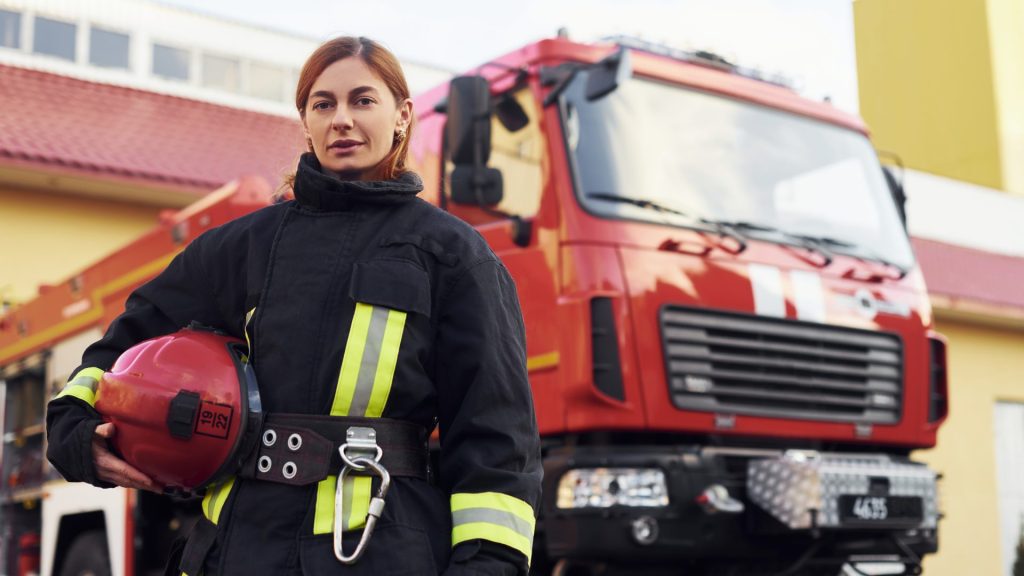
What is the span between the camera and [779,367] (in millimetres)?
5844

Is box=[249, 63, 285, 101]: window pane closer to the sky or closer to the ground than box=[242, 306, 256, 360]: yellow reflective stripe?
closer to the sky

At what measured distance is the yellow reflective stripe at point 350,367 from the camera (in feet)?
7.30

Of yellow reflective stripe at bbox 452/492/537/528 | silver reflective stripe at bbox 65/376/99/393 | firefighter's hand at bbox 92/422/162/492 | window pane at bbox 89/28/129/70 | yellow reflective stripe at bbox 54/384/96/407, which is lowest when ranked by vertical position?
yellow reflective stripe at bbox 452/492/537/528

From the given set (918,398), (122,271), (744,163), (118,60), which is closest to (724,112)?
(744,163)

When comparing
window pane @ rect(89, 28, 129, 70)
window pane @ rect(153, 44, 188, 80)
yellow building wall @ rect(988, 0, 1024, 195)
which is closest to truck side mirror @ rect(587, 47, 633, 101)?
yellow building wall @ rect(988, 0, 1024, 195)

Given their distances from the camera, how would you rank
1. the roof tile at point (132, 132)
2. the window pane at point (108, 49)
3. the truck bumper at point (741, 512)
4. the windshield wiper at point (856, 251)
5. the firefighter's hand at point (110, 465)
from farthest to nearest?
the window pane at point (108, 49) < the roof tile at point (132, 132) < the windshield wiper at point (856, 251) < the truck bumper at point (741, 512) < the firefighter's hand at point (110, 465)

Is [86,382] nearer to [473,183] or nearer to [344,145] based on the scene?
[344,145]

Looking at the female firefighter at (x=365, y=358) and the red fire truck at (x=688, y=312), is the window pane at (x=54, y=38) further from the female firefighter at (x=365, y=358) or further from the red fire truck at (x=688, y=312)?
the female firefighter at (x=365, y=358)

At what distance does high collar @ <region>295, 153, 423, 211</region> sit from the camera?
2340 millimetres

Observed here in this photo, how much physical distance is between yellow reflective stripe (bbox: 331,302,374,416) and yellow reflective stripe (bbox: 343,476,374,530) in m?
0.12

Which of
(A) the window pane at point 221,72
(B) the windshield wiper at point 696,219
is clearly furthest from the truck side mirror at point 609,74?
(A) the window pane at point 221,72

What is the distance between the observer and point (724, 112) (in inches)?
244

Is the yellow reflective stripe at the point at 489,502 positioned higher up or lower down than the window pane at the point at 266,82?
lower down

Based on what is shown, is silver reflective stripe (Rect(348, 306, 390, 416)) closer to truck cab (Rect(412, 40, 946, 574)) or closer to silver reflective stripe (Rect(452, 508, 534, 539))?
silver reflective stripe (Rect(452, 508, 534, 539))
